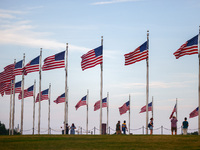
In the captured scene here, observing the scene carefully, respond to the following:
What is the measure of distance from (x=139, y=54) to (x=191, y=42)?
5.79 metres

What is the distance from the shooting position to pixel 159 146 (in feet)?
96.0

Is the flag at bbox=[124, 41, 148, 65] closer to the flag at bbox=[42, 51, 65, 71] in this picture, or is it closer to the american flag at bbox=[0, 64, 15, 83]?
the flag at bbox=[42, 51, 65, 71]

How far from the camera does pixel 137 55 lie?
4628cm

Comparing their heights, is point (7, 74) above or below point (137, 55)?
below

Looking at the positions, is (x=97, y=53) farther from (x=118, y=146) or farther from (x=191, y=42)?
(x=118, y=146)

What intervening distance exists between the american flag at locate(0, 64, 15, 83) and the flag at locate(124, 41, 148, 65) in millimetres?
17294

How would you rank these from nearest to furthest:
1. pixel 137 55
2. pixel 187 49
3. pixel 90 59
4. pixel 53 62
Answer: pixel 187 49 < pixel 137 55 < pixel 90 59 < pixel 53 62

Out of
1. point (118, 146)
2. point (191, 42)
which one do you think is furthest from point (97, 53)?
point (118, 146)

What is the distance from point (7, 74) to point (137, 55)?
61.7 ft

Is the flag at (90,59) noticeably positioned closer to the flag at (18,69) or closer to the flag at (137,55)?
the flag at (137,55)

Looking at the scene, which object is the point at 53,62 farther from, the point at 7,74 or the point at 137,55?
the point at 7,74

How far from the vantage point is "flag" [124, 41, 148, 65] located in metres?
45.9

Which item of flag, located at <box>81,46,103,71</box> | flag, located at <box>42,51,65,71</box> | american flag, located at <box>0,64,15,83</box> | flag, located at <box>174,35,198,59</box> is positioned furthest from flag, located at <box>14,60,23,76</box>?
flag, located at <box>174,35,198,59</box>

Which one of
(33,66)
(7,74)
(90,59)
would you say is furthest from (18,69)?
(90,59)
